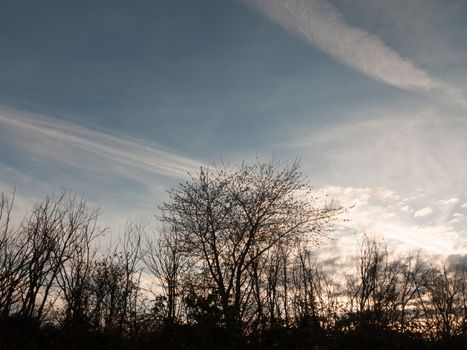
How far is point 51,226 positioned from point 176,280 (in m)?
11.4

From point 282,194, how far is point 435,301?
19.0 metres

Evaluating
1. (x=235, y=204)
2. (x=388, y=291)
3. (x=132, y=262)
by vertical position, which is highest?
(x=235, y=204)

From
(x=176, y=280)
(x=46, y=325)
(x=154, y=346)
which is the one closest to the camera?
(x=154, y=346)

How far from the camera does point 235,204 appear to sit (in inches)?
988

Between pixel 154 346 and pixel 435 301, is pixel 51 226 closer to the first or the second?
pixel 154 346

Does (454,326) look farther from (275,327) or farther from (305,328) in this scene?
(275,327)

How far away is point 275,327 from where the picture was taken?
56.9ft

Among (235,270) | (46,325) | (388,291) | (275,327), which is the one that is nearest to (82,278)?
(46,325)

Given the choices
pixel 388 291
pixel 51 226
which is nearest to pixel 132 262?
pixel 51 226

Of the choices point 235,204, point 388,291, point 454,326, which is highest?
point 235,204

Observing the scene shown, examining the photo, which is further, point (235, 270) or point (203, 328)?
point (235, 270)

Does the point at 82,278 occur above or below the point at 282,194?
below

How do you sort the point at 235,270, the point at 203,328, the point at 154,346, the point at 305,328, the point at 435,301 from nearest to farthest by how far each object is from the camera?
1. the point at 203,328
2. the point at 154,346
3. the point at 305,328
4. the point at 235,270
5. the point at 435,301

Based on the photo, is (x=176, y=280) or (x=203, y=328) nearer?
(x=203, y=328)
